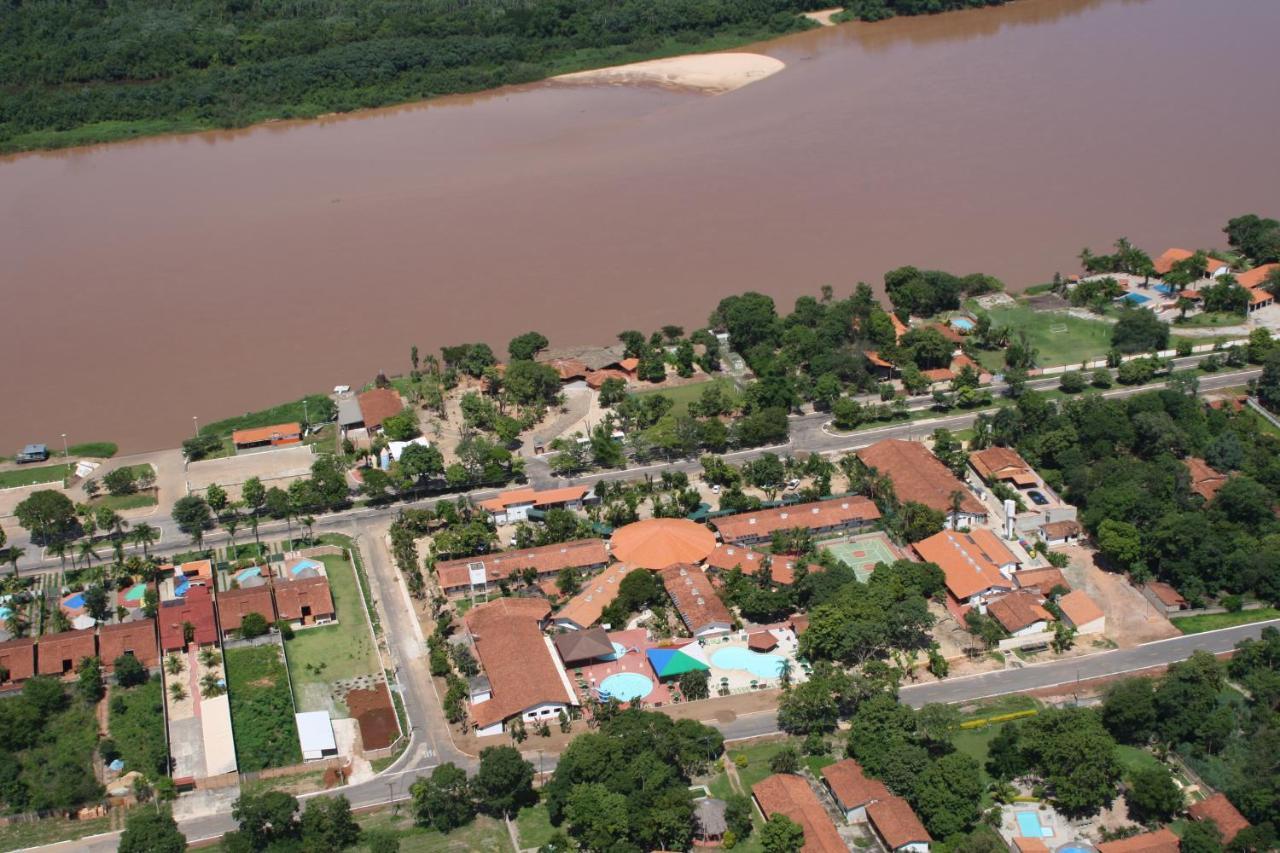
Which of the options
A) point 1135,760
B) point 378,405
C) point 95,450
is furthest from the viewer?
point 378,405

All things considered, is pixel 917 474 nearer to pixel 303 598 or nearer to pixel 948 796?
pixel 948 796

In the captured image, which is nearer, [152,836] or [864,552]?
[152,836]

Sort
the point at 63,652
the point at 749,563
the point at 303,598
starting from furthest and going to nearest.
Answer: the point at 749,563
the point at 303,598
the point at 63,652

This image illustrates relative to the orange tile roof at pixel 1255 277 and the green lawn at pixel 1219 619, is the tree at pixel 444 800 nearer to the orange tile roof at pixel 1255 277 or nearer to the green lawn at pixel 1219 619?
the green lawn at pixel 1219 619

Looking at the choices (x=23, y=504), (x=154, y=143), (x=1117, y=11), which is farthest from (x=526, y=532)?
(x=1117, y=11)

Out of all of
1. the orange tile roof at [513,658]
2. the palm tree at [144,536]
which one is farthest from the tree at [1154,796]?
the palm tree at [144,536]

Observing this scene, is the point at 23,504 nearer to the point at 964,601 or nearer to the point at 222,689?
the point at 222,689

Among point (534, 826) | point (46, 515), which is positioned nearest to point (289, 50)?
point (46, 515)
